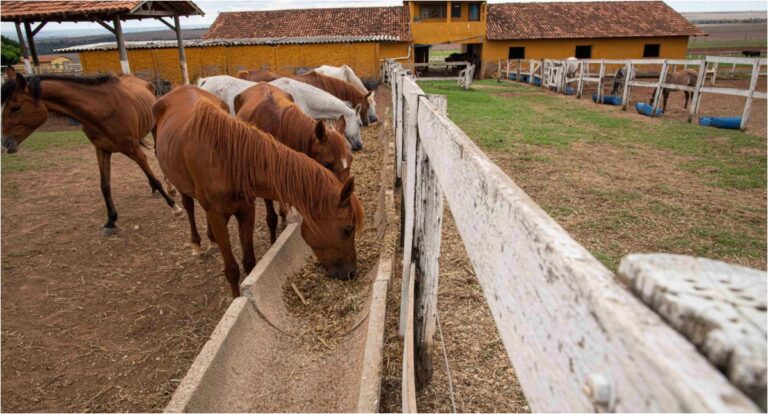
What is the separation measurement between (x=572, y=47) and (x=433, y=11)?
958 centimetres

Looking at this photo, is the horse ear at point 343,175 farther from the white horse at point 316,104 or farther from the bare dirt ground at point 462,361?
the white horse at point 316,104

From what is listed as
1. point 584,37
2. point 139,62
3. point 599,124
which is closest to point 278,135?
point 599,124

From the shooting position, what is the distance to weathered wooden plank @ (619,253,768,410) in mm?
306

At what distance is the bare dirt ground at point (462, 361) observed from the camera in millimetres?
2002

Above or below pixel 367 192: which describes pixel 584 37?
above

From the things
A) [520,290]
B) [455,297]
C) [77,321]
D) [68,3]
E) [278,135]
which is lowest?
[77,321]

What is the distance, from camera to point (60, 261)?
4035mm

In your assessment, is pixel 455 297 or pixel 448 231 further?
pixel 448 231

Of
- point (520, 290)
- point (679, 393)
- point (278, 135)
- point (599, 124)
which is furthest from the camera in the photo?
point (599, 124)

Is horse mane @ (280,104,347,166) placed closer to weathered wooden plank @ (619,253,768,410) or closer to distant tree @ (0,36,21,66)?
weathered wooden plank @ (619,253,768,410)

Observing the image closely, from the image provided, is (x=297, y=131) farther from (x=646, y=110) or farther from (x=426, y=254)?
(x=646, y=110)

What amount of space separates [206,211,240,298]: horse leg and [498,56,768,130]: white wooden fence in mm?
9391

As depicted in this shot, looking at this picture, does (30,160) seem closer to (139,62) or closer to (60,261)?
(60,261)

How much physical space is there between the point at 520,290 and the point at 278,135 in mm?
3676
